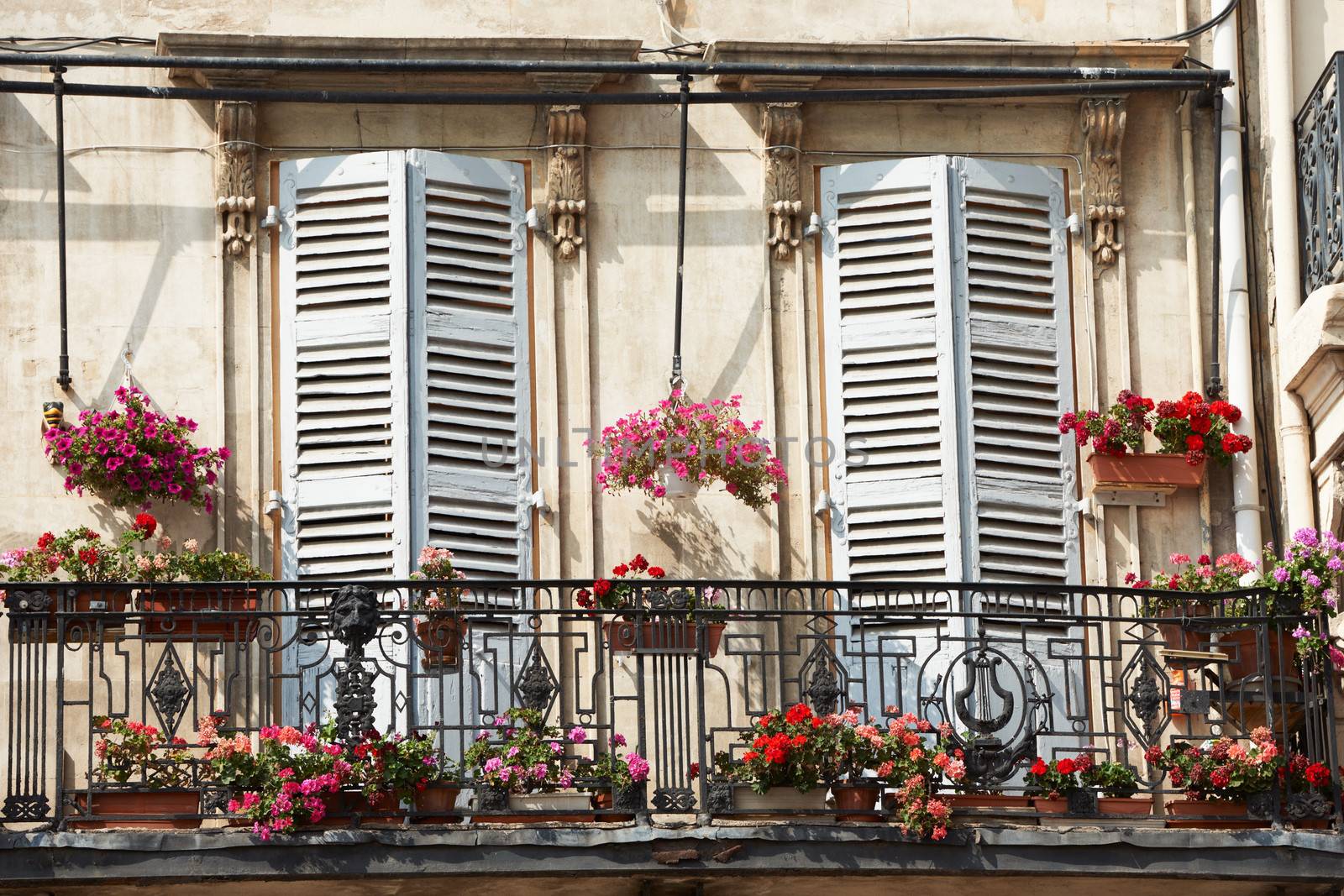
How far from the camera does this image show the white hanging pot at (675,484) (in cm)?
1451

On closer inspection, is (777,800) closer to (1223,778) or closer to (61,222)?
(1223,778)

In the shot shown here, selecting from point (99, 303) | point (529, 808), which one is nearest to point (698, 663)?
point (529, 808)

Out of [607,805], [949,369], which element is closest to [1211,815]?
[607,805]

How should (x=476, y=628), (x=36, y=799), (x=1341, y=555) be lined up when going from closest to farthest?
(x=36, y=799), (x=1341, y=555), (x=476, y=628)

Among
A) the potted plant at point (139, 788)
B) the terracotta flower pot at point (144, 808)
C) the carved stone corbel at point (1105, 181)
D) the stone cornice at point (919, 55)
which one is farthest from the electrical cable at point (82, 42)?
the carved stone corbel at point (1105, 181)

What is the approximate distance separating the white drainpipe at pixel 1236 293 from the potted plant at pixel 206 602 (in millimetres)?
5282

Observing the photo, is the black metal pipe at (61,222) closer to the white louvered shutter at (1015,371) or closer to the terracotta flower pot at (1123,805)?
the white louvered shutter at (1015,371)

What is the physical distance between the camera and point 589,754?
14.6 m

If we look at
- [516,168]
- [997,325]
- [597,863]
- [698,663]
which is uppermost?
[516,168]

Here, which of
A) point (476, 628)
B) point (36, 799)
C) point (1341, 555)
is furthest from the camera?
point (476, 628)

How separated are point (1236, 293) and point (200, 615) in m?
5.96

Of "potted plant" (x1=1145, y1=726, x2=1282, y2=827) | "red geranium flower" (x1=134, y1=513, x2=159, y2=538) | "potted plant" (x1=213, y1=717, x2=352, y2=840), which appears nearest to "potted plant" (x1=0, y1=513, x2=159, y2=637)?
"red geranium flower" (x1=134, y1=513, x2=159, y2=538)

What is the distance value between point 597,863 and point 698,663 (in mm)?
1082

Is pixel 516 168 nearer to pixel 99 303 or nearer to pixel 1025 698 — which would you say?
pixel 99 303
